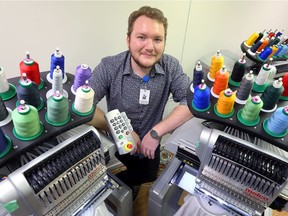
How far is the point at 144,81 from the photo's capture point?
1305 mm

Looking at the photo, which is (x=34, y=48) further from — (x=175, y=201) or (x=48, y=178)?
(x=175, y=201)

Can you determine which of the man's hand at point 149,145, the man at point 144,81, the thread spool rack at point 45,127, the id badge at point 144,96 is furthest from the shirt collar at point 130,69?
the thread spool rack at point 45,127

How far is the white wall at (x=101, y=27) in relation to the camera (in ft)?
3.60

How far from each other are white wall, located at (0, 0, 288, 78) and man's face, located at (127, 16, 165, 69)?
0.80ft

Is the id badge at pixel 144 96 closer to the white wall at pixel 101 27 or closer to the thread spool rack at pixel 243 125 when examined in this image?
the white wall at pixel 101 27

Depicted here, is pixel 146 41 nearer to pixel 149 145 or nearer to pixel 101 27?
pixel 101 27

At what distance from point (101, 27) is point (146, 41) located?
13.1 inches

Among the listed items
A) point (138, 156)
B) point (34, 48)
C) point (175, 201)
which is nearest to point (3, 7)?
point (34, 48)

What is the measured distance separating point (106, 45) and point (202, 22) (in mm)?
845

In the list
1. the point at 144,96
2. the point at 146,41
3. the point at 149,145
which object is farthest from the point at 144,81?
the point at 149,145

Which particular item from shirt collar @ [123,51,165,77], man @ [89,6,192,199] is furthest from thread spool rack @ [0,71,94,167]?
shirt collar @ [123,51,165,77]

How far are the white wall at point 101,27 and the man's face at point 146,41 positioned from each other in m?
0.24

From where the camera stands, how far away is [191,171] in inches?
39.6

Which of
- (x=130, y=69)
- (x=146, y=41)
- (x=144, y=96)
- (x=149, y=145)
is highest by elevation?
(x=146, y=41)
